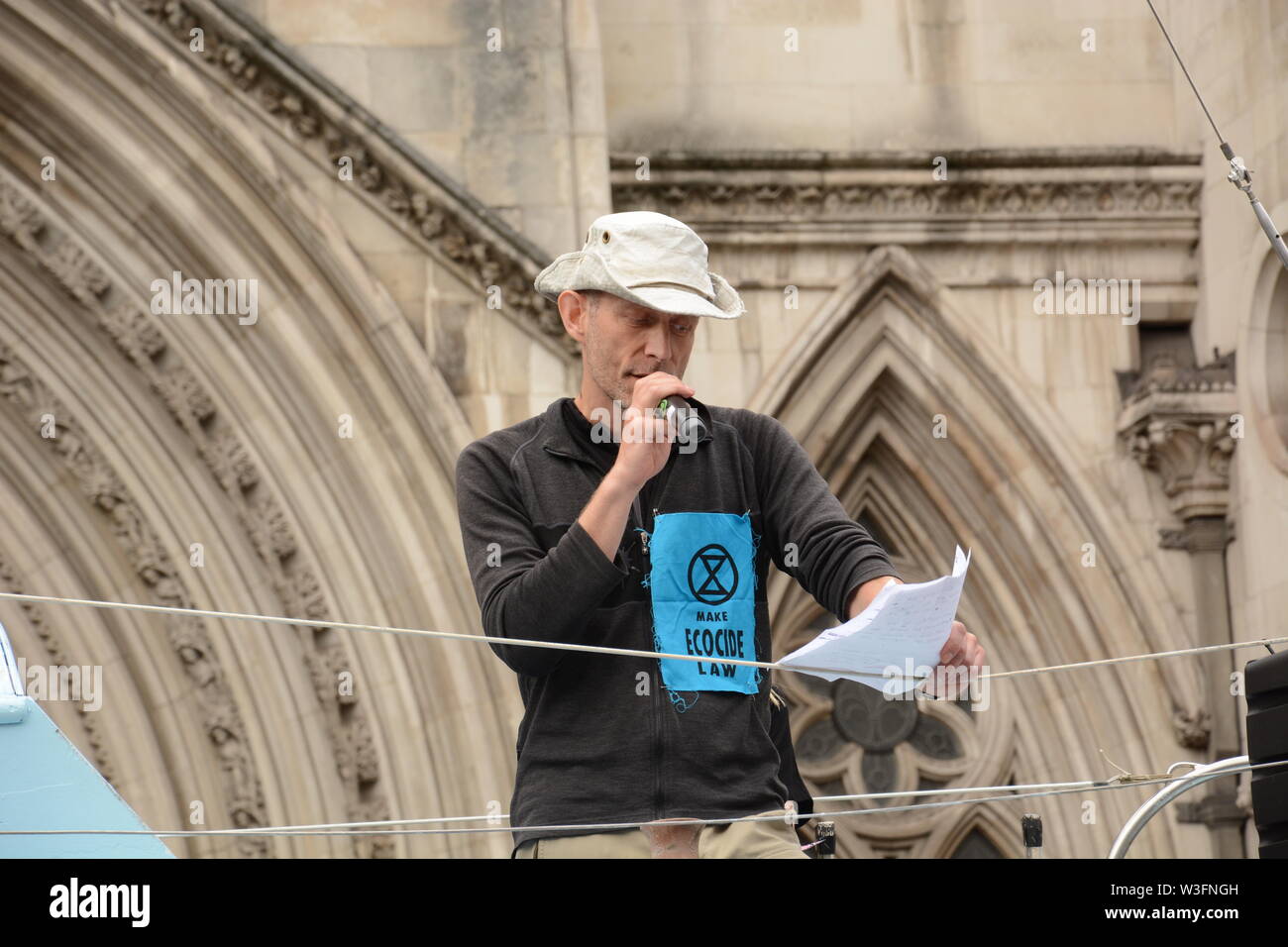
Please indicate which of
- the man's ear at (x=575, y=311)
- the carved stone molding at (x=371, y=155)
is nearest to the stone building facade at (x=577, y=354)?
the carved stone molding at (x=371, y=155)

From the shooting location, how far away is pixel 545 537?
8.61 ft

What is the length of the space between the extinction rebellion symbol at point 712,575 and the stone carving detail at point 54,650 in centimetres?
561

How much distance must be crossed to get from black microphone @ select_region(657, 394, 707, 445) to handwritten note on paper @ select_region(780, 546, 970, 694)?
11.8 inches

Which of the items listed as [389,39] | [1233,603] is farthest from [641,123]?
[1233,603]

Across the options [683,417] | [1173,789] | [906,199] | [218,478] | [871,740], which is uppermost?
[906,199]

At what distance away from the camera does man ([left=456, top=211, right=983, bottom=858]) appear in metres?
2.46

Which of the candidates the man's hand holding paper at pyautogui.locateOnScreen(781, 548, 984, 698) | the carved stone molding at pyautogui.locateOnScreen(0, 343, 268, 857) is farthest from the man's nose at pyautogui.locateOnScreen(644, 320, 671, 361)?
the carved stone molding at pyautogui.locateOnScreen(0, 343, 268, 857)

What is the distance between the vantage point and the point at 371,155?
7504 millimetres

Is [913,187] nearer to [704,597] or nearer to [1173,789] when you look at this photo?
[1173,789]

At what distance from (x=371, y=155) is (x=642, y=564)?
16.9 ft

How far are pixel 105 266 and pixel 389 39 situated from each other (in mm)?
1291

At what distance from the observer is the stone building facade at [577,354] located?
750cm

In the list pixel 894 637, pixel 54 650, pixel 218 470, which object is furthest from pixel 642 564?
pixel 54 650

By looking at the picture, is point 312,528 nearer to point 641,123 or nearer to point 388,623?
point 388,623
